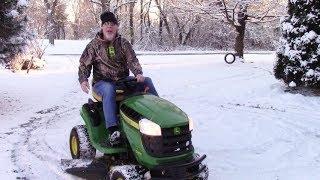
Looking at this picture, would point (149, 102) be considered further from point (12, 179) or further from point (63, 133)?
point (63, 133)

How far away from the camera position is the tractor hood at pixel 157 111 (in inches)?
211

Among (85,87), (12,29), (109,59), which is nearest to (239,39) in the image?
(12,29)

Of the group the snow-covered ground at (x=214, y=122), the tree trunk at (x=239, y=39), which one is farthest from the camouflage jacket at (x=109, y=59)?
the tree trunk at (x=239, y=39)

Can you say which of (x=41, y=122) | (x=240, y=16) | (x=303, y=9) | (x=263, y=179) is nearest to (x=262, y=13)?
(x=240, y=16)

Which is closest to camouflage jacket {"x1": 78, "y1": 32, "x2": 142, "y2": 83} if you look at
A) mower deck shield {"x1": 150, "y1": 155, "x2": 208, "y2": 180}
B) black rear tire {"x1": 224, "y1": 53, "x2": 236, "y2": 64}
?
mower deck shield {"x1": 150, "y1": 155, "x2": 208, "y2": 180}

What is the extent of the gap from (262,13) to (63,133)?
13854mm

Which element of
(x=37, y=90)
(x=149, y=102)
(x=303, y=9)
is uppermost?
(x=303, y=9)

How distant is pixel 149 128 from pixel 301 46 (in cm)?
736

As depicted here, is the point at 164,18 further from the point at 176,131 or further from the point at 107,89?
the point at 176,131

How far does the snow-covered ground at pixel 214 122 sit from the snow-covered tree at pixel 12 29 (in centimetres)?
111

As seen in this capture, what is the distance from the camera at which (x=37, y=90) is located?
1298 centimetres

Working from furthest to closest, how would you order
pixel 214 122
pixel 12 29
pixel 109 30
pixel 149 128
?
pixel 12 29 < pixel 214 122 < pixel 109 30 < pixel 149 128

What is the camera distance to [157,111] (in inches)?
216

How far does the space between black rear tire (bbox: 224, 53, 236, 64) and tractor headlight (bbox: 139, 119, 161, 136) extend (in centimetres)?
1403
